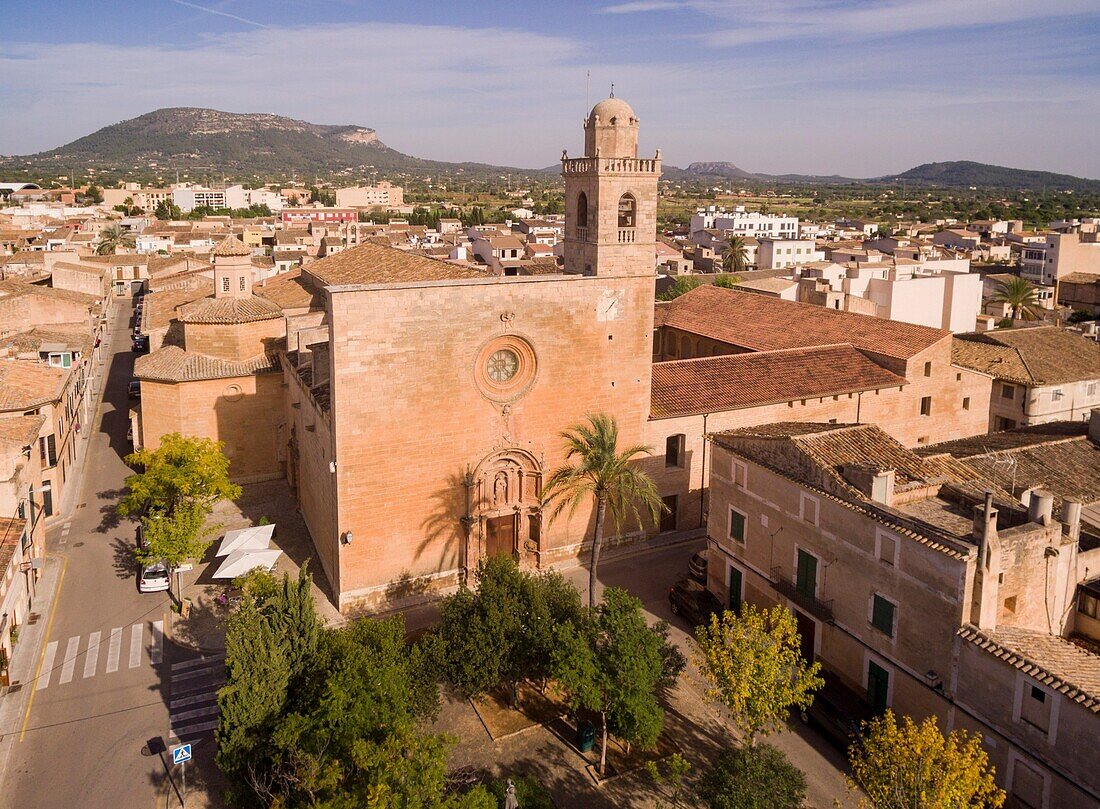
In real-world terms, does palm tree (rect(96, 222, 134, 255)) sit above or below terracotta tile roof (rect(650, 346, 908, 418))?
above

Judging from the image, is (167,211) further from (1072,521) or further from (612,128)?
(1072,521)

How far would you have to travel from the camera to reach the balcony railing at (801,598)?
21.0 meters

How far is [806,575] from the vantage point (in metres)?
21.8

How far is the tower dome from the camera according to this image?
2748 centimetres

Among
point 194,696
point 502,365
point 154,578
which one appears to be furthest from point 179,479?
point 502,365

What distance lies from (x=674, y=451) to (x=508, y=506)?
23.8 feet

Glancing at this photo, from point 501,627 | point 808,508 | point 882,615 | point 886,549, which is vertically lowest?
point 501,627

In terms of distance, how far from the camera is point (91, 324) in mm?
55406

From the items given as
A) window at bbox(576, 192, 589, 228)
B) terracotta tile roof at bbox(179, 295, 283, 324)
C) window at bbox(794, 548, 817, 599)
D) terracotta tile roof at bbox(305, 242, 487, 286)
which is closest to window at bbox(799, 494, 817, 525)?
window at bbox(794, 548, 817, 599)

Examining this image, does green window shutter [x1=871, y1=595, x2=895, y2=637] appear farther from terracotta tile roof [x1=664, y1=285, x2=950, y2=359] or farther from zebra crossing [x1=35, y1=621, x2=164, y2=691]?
→ zebra crossing [x1=35, y1=621, x2=164, y2=691]

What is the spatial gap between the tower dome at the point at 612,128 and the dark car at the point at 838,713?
17.4 meters

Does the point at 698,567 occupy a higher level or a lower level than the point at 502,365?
lower

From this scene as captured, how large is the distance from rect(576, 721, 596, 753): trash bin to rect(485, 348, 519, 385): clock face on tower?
35.1ft

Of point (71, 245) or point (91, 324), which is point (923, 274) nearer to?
point (91, 324)
